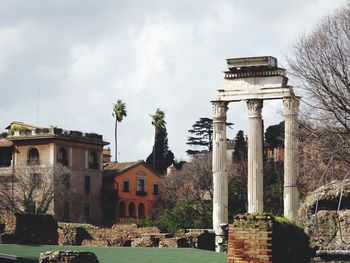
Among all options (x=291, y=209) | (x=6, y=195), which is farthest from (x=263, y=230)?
(x=6, y=195)

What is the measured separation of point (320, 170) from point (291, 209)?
218 inches

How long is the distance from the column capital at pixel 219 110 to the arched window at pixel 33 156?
143 ft

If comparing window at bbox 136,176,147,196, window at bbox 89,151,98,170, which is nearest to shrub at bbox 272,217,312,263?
window at bbox 89,151,98,170

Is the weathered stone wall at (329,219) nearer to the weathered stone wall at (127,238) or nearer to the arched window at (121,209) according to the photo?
the weathered stone wall at (127,238)

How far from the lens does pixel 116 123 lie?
362 feet

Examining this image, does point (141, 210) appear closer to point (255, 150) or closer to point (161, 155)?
point (161, 155)

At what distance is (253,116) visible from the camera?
48969 mm

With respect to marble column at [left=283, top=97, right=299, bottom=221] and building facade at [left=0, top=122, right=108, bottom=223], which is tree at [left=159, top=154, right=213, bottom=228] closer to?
building facade at [left=0, top=122, right=108, bottom=223]

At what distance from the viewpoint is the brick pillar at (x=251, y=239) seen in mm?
12164

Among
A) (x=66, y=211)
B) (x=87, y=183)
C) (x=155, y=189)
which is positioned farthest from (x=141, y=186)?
(x=66, y=211)

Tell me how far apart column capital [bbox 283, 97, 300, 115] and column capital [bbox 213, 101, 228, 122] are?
3.75m

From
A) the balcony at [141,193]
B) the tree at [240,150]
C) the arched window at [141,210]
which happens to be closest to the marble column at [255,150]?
the tree at [240,150]

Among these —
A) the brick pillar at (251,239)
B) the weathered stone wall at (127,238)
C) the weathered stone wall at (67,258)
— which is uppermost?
the weathered stone wall at (127,238)

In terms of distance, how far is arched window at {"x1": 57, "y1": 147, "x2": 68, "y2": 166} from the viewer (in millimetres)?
92375
